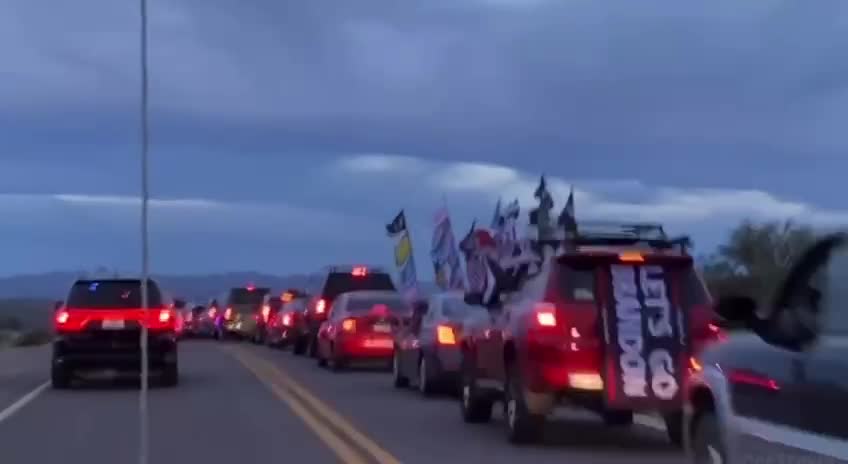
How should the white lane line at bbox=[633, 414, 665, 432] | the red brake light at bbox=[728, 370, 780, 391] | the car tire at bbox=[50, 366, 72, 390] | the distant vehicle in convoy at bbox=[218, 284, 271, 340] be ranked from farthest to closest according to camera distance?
the distant vehicle in convoy at bbox=[218, 284, 271, 340] → the car tire at bbox=[50, 366, 72, 390] → the white lane line at bbox=[633, 414, 665, 432] → the red brake light at bbox=[728, 370, 780, 391]

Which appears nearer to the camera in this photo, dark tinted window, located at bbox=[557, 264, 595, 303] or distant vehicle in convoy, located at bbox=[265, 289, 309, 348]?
dark tinted window, located at bbox=[557, 264, 595, 303]

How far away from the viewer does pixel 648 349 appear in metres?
14.5

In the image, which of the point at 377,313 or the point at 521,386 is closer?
the point at 521,386

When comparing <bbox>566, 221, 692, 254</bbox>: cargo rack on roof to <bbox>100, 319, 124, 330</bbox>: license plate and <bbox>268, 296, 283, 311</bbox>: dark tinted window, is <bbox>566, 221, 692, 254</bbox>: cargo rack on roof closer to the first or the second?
<bbox>100, 319, 124, 330</bbox>: license plate

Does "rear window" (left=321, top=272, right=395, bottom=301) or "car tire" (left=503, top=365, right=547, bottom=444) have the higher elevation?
"rear window" (left=321, top=272, right=395, bottom=301)

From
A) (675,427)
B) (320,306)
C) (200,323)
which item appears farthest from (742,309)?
(200,323)

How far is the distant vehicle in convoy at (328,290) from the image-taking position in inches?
1535

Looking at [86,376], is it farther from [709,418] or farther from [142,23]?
[709,418]

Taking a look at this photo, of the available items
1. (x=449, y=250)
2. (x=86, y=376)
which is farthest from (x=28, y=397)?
(x=449, y=250)

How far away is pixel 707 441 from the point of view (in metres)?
10.4

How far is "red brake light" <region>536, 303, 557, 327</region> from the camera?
48.0ft

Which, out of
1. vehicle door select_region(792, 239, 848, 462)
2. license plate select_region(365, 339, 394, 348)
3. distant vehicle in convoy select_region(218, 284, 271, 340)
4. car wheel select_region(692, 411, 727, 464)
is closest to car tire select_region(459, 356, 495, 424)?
car wheel select_region(692, 411, 727, 464)

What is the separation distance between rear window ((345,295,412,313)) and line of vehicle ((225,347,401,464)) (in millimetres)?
1912

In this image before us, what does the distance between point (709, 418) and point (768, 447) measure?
147 cm
